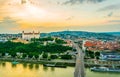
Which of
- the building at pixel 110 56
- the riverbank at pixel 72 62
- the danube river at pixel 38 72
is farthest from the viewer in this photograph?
the building at pixel 110 56

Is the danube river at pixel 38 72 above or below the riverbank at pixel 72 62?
below

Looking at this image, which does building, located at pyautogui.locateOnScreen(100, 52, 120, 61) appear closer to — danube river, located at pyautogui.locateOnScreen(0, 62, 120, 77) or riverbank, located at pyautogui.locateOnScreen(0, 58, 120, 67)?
riverbank, located at pyautogui.locateOnScreen(0, 58, 120, 67)

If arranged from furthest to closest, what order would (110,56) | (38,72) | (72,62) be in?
(110,56) < (72,62) < (38,72)

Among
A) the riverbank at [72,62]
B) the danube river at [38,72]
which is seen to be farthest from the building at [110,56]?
the danube river at [38,72]

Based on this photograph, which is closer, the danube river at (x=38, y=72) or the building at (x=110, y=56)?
the danube river at (x=38, y=72)

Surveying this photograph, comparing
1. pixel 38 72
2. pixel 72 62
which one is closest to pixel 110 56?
pixel 72 62

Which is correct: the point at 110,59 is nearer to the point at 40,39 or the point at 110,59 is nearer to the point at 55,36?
the point at 55,36

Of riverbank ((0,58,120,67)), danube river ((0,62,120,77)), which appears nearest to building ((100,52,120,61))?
riverbank ((0,58,120,67))

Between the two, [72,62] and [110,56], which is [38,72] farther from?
[110,56]

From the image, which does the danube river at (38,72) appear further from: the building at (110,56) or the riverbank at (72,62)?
the building at (110,56)

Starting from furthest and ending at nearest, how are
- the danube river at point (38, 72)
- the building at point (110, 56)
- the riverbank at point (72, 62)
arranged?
the building at point (110, 56) < the riverbank at point (72, 62) < the danube river at point (38, 72)

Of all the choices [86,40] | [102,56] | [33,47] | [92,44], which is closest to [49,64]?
[102,56]
